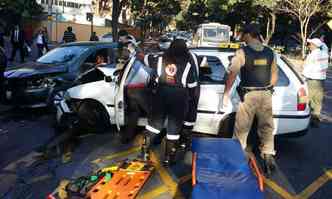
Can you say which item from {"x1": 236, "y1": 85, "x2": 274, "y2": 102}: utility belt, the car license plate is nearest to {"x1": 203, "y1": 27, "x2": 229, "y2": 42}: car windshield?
the car license plate

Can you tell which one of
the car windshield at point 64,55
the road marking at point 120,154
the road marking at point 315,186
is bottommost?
the road marking at point 120,154

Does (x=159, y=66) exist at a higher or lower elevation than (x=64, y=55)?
higher

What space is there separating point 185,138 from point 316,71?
11.7ft

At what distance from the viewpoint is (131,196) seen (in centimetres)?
397

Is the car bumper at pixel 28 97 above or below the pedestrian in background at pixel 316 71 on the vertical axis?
below

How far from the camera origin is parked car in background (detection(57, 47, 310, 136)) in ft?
18.0

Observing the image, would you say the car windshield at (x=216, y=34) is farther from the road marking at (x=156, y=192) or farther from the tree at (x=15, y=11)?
the road marking at (x=156, y=192)

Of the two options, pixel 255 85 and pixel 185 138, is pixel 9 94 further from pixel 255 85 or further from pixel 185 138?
pixel 255 85

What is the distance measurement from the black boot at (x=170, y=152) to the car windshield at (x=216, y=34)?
18.9 metres

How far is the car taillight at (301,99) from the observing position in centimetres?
546

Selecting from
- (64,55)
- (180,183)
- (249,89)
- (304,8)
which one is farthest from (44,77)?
(304,8)

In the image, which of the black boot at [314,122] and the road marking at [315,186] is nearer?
the road marking at [315,186]

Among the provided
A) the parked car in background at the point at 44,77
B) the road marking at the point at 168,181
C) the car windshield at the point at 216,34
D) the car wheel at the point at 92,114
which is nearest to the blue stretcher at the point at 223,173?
the road marking at the point at 168,181

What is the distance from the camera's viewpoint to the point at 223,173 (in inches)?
131
